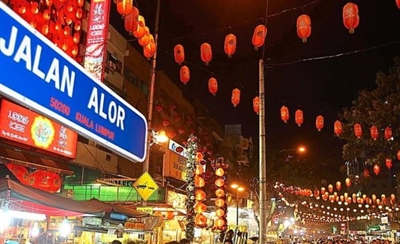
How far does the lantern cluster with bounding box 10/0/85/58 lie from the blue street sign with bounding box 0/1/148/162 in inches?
474

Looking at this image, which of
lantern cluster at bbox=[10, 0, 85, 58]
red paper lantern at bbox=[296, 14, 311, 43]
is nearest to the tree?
red paper lantern at bbox=[296, 14, 311, 43]

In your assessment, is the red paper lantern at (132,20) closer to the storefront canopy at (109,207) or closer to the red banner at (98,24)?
the red banner at (98,24)

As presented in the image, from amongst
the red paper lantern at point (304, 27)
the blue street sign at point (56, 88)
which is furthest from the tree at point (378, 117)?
the blue street sign at point (56, 88)

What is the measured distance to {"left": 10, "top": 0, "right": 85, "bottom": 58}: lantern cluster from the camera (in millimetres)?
14328

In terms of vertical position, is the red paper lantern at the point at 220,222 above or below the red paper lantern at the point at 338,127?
below

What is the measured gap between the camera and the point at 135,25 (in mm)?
11938

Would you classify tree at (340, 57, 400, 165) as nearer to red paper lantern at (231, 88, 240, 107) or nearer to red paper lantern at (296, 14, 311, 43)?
red paper lantern at (231, 88, 240, 107)

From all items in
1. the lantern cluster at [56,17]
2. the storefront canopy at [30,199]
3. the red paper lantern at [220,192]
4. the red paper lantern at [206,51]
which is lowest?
the storefront canopy at [30,199]

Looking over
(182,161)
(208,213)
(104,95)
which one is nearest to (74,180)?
(182,161)

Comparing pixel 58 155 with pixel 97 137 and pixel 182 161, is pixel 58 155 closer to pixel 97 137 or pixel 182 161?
pixel 182 161

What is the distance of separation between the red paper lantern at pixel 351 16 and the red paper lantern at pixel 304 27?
1.20 meters

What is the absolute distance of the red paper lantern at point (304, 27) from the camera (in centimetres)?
1274

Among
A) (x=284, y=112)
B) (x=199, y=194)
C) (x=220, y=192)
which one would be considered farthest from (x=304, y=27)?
(x=220, y=192)

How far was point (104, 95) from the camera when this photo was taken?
2924 mm
